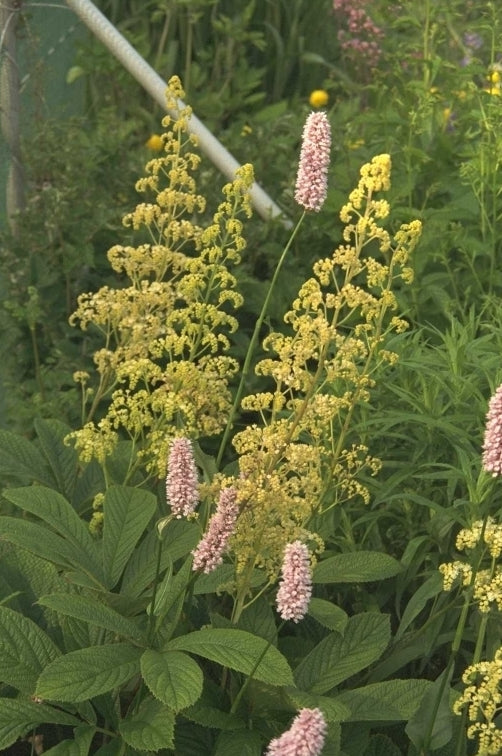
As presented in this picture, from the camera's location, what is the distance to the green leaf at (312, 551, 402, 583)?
279cm

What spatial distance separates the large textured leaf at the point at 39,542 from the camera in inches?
Result: 107

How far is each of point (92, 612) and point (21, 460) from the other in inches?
32.1

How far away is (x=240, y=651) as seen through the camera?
240 centimetres

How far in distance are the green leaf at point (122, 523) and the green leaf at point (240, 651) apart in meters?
0.34

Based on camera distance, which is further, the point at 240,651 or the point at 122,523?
the point at 122,523

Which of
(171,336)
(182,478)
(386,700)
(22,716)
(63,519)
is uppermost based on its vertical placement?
(182,478)

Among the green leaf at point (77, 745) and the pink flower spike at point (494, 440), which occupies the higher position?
the pink flower spike at point (494, 440)

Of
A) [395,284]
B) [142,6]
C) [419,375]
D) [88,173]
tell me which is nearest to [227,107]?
[142,6]

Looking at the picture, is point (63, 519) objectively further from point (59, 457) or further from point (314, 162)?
point (314, 162)

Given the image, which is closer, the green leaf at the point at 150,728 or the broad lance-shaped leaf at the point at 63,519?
the green leaf at the point at 150,728

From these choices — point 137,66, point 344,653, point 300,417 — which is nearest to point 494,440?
point 300,417

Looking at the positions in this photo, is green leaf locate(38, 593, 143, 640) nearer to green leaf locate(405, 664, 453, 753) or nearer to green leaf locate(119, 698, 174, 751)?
green leaf locate(119, 698, 174, 751)

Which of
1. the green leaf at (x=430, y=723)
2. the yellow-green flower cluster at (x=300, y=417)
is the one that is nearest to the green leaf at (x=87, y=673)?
the yellow-green flower cluster at (x=300, y=417)

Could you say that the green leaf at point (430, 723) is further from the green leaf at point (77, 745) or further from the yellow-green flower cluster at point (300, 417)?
the green leaf at point (77, 745)
